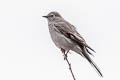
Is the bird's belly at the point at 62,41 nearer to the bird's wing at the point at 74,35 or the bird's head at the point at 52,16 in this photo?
the bird's wing at the point at 74,35

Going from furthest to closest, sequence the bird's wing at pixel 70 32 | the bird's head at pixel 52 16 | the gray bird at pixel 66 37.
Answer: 1. the bird's head at pixel 52 16
2. the bird's wing at pixel 70 32
3. the gray bird at pixel 66 37

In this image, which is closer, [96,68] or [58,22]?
[96,68]

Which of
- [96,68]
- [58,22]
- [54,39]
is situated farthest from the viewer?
[58,22]

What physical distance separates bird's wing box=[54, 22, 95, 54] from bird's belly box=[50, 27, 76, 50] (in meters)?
0.10

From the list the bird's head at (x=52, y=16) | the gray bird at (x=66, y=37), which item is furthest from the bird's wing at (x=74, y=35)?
the bird's head at (x=52, y=16)

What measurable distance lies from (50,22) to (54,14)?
0.33 metres

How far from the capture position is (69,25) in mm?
8500

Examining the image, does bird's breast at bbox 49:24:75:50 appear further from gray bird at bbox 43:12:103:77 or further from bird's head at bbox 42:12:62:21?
bird's head at bbox 42:12:62:21

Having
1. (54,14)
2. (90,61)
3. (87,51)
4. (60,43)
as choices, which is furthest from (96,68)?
(54,14)

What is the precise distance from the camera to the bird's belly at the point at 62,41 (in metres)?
7.83

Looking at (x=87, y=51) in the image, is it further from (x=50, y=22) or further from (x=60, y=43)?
(x=50, y=22)

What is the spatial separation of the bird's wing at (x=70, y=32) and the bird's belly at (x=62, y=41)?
0.32 ft

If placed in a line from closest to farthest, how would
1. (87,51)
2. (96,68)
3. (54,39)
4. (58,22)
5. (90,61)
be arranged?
(96,68) < (90,61) < (87,51) < (54,39) < (58,22)

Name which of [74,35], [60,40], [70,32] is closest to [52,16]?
[70,32]
